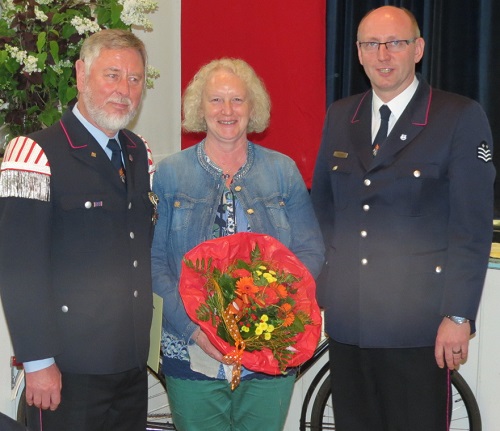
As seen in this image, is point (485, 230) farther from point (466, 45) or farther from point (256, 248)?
point (466, 45)

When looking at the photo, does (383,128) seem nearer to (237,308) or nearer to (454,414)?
(237,308)

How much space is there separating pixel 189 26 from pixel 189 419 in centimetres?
217

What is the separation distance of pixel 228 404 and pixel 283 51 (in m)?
1.81

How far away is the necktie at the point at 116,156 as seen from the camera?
7.85ft

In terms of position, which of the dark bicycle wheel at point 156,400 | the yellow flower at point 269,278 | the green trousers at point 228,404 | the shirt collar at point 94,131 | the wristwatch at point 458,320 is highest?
the shirt collar at point 94,131

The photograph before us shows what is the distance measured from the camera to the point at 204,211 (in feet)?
8.57

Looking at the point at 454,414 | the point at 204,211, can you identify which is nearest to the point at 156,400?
the point at 454,414

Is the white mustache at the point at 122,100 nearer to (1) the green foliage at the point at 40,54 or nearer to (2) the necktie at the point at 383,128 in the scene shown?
(1) the green foliage at the point at 40,54

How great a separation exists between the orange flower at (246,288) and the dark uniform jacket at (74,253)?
1.01ft

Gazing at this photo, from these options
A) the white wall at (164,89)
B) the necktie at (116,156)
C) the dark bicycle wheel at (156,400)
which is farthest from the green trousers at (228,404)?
the white wall at (164,89)

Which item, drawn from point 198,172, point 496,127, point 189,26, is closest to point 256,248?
point 198,172

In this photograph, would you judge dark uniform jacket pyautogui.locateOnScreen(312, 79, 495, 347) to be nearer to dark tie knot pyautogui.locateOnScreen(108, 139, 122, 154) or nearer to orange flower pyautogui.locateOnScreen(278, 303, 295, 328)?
orange flower pyautogui.locateOnScreen(278, 303, 295, 328)

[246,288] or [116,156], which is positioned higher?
[116,156]

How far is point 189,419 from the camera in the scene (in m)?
2.62
